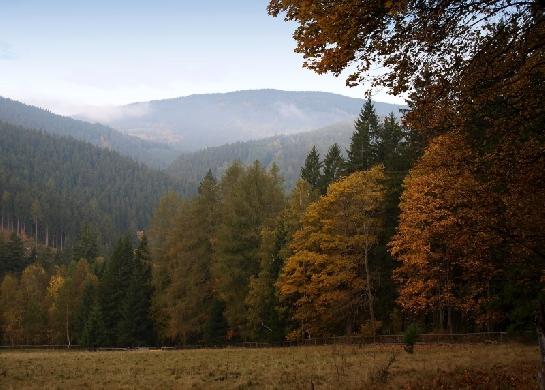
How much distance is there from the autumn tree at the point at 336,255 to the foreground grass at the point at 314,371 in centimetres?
625

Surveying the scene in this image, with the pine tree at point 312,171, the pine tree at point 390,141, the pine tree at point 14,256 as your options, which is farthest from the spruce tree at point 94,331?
the pine tree at point 14,256

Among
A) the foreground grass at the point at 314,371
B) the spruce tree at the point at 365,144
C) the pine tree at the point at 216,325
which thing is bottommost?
the pine tree at the point at 216,325

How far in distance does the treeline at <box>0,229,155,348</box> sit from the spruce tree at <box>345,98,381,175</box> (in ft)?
78.5

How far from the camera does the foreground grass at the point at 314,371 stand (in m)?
13.3

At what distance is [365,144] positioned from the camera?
4625 centimetres

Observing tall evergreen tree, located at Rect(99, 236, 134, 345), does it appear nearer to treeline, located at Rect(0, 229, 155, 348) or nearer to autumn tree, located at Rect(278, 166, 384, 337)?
treeline, located at Rect(0, 229, 155, 348)

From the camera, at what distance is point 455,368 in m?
15.1

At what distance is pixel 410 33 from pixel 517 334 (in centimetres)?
1997

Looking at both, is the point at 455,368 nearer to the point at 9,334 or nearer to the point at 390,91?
the point at 390,91

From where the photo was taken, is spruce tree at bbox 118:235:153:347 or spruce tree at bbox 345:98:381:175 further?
spruce tree at bbox 118:235:153:347

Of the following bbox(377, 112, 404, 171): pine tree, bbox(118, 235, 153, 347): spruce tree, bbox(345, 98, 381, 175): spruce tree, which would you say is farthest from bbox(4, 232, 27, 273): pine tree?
bbox(377, 112, 404, 171): pine tree

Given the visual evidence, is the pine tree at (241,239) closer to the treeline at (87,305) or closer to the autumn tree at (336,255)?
the autumn tree at (336,255)

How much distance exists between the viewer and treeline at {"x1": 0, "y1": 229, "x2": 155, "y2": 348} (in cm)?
4975

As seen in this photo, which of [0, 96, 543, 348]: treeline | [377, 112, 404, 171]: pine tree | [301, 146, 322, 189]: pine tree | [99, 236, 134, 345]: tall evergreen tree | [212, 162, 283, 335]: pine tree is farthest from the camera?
[301, 146, 322, 189]: pine tree
